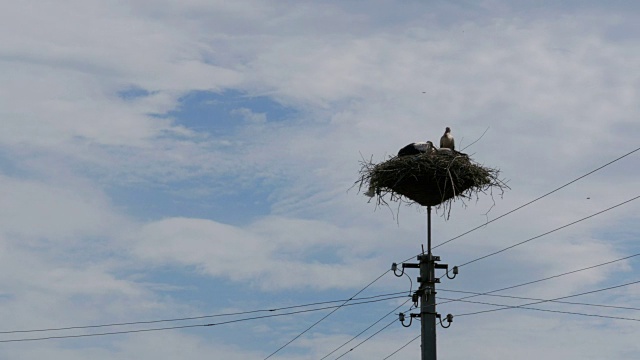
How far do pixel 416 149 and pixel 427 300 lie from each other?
2.64m

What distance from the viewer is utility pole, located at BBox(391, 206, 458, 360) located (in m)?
16.3

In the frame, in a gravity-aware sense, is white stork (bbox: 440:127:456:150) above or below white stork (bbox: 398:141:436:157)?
above

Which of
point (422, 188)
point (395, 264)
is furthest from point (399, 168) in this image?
point (395, 264)

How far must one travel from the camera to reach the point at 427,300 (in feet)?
54.2

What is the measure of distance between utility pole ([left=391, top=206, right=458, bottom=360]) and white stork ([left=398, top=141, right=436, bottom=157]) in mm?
1721

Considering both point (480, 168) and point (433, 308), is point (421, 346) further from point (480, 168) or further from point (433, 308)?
point (480, 168)

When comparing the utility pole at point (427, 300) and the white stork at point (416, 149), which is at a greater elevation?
the white stork at point (416, 149)

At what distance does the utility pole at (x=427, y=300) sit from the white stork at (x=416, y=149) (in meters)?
1.72

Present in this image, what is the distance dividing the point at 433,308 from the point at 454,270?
680mm

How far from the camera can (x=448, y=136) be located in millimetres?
19547

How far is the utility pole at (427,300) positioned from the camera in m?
16.3

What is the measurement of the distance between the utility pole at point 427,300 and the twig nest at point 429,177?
1161 millimetres

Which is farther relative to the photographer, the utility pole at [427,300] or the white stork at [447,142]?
the white stork at [447,142]

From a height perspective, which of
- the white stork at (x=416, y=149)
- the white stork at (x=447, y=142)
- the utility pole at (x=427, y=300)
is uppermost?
the white stork at (x=447, y=142)
